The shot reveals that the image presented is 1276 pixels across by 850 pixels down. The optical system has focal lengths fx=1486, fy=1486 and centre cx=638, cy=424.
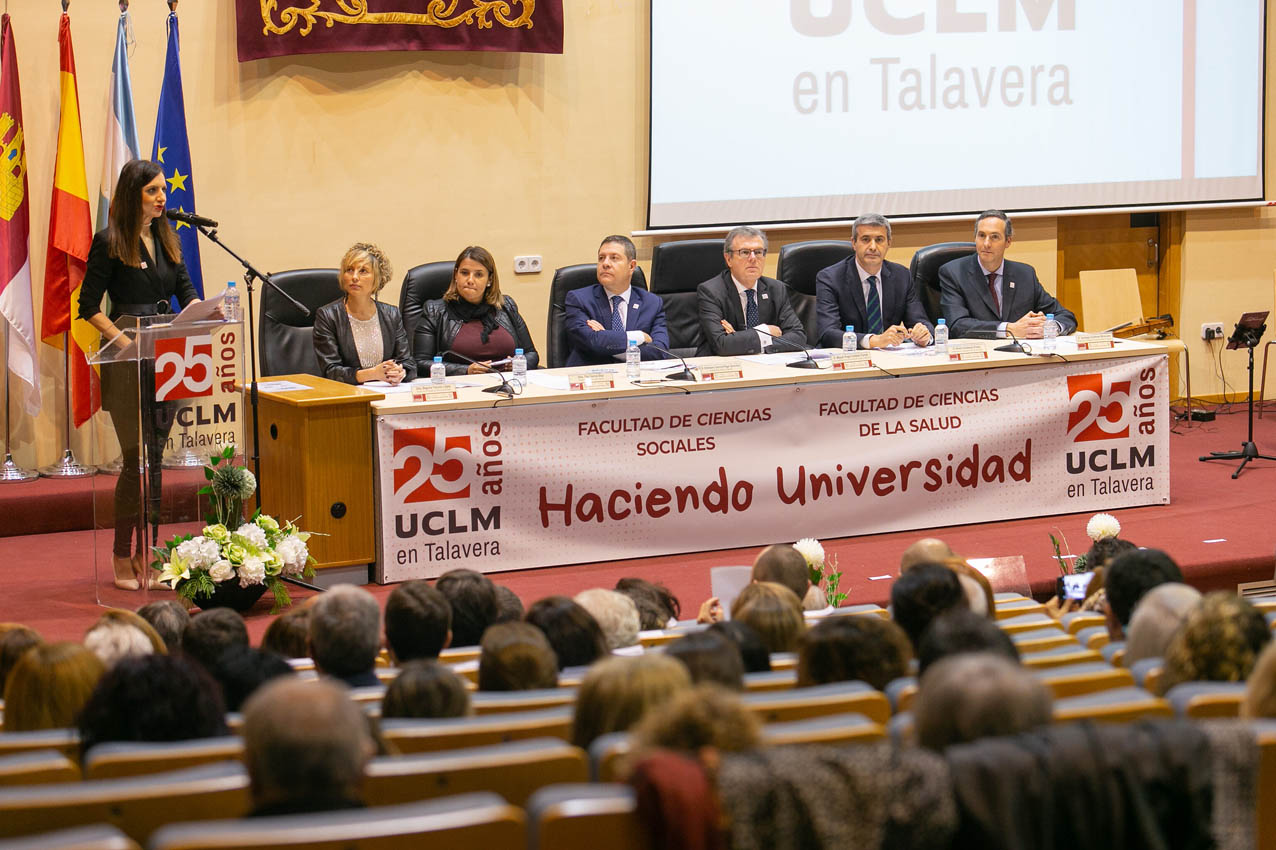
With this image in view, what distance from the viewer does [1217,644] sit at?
2389 mm

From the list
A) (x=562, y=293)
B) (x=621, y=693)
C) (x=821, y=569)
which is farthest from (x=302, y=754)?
(x=562, y=293)

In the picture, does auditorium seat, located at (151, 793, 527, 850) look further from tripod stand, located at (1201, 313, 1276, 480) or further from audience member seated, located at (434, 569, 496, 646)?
tripod stand, located at (1201, 313, 1276, 480)

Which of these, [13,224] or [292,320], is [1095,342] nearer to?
[292,320]

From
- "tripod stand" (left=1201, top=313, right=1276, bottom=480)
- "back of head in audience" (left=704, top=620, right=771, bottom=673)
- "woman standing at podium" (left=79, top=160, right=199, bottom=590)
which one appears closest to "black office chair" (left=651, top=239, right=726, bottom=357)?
"woman standing at podium" (left=79, top=160, right=199, bottom=590)

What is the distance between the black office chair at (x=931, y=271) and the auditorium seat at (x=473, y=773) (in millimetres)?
5374

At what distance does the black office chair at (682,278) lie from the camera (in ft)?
22.8

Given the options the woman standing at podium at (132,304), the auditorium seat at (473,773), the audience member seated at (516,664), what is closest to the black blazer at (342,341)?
the woman standing at podium at (132,304)

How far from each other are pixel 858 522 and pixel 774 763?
4166 mm

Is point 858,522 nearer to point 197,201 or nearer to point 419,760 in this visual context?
point 197,201

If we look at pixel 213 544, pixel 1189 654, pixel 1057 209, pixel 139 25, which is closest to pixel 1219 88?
pixel 1057 209

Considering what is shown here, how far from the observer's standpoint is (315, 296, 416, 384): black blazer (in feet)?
18.5

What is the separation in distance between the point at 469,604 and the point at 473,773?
1.44 metres

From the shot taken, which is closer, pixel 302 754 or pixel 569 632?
pixel 302 754

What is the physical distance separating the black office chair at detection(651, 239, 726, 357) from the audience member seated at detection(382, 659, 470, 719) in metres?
4.67
